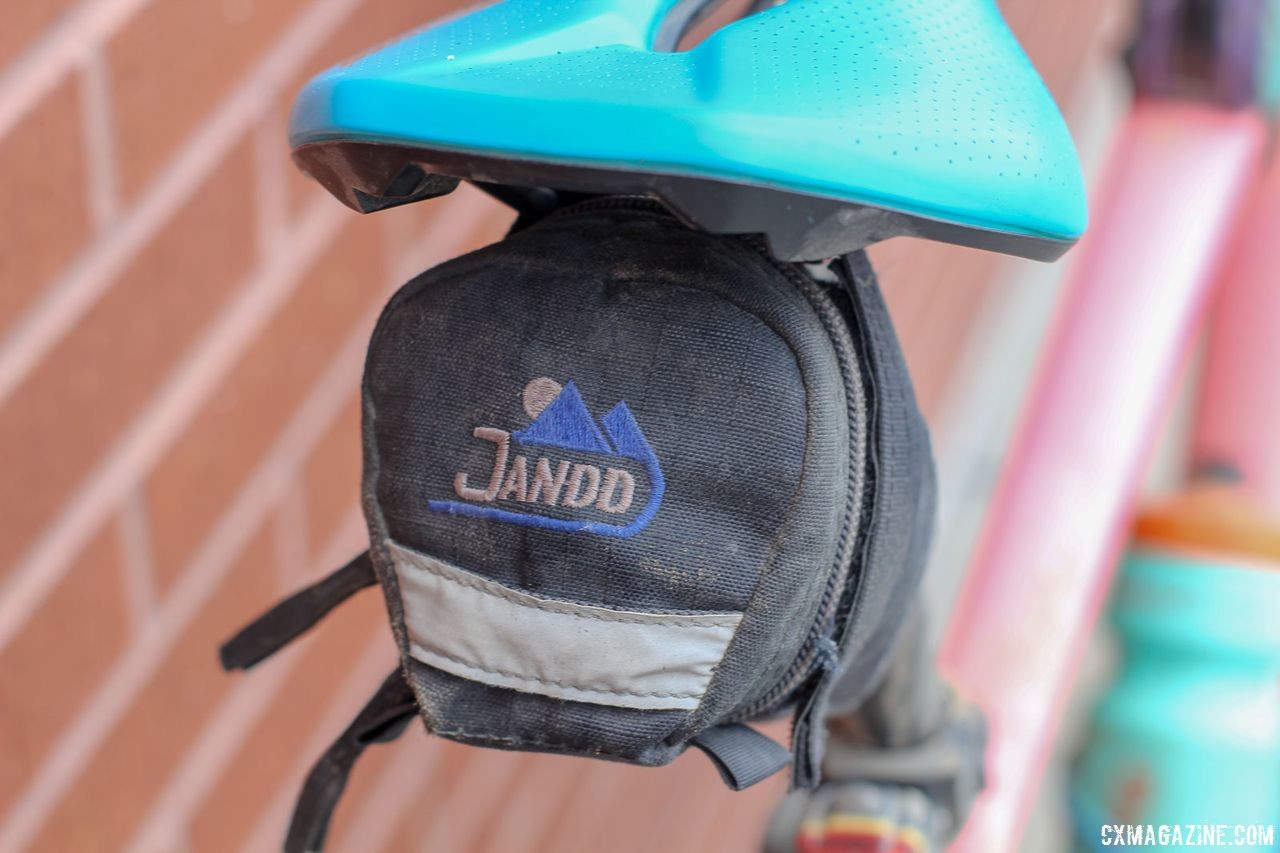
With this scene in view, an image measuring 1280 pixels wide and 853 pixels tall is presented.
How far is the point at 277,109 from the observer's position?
0.79m

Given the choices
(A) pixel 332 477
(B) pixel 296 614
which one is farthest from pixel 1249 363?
(B) pixel 296 614

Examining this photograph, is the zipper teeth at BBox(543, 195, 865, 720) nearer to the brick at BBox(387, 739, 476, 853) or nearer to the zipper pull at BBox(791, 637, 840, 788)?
Result: the zipper pull at BBox(791, 637, 840, 788)

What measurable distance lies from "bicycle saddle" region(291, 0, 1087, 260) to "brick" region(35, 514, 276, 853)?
1.69ft

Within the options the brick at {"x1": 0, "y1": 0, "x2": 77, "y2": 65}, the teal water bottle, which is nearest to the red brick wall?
the brick at {"x1": 0, "y1": 0, "x2": 77, "y2": 65}

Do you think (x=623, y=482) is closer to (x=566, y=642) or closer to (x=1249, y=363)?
(x=566, y=642)

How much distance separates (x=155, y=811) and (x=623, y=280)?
0.59 metres

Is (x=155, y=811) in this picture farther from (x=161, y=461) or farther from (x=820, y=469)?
(x=820, y=469)

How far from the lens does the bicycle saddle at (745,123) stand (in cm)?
29

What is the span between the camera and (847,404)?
0.37 m

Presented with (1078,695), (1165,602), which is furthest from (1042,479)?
(1078,695)

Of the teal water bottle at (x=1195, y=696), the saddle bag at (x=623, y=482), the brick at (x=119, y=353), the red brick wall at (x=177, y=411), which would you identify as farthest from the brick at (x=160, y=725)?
the teal water bottle at (x=1195, y=696)

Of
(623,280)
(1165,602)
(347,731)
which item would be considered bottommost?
(1165,602)

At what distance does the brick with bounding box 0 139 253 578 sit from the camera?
26.4 inches

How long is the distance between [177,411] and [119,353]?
6 centimetres
